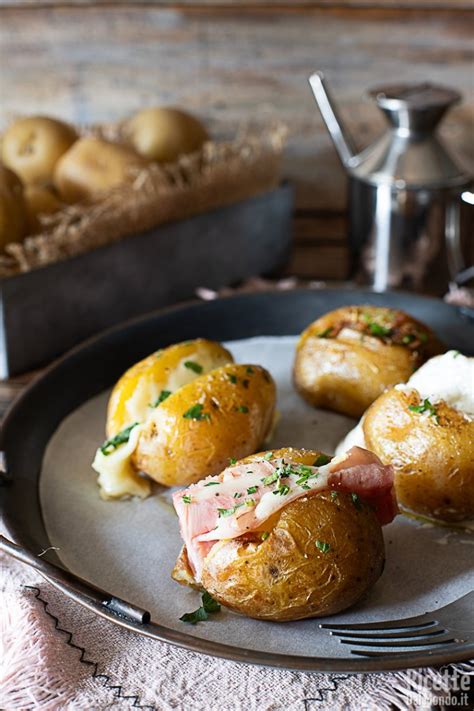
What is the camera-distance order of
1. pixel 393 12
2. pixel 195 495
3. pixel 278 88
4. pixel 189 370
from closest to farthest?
1. pixel 195 495
2. pixel 189 370
3. pixel 393 12
4. pixel 278 88

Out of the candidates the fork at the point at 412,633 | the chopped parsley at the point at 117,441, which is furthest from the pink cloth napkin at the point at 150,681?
the chopped parsley at the point at 117,441

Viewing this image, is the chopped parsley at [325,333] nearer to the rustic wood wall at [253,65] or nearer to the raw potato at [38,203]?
the raw potato at [38,203]

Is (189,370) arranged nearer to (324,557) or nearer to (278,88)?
(324,557)

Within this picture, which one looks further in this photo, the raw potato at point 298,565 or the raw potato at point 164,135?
the raw potato at point 164,135

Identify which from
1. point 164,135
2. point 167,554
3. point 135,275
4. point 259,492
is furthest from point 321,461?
point 164,135

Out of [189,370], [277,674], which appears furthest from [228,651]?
[189,370]

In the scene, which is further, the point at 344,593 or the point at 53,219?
the point at 53,219

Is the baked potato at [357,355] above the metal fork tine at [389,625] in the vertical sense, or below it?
above
